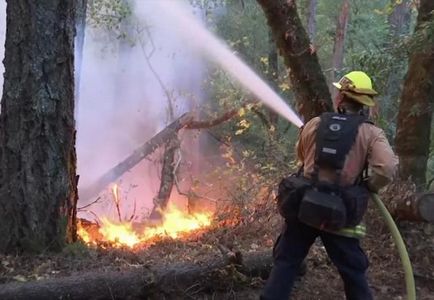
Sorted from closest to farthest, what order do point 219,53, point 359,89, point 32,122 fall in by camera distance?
point 359,89 → point 32,122 → point 219,53

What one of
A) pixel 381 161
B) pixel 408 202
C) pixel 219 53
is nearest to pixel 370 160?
pixel 381 161

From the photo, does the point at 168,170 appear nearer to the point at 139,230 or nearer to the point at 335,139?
the point at 139,230

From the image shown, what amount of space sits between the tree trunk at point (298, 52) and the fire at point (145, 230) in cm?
189

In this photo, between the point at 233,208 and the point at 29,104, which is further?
the point at 233,208

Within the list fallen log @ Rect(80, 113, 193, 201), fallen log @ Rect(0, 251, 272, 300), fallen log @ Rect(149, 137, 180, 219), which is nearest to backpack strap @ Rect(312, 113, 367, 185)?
fallen log @ Rect(0, 251, 272, 300)

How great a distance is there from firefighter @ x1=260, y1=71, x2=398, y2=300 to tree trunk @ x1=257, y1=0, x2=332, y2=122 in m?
1.96

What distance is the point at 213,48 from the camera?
1519 cm

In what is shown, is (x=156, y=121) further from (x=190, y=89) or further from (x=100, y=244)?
(x=100, y=244)

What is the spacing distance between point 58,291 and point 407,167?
3.71m

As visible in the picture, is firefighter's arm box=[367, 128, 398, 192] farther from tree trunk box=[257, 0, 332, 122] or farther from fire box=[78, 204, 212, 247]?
fire box=[78, 204, 212, 247]

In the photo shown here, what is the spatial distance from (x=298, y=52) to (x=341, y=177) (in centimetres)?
244

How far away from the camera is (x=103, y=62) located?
18281 millimetres

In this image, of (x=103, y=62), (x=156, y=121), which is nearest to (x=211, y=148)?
(x=156, y=121)

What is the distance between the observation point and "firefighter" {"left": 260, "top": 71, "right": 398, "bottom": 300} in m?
3.48
